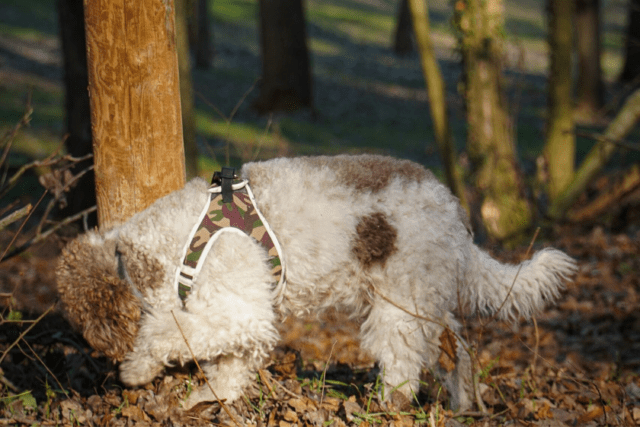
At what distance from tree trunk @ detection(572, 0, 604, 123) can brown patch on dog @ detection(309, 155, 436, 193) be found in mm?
15650

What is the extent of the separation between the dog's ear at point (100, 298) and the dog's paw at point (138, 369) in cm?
7

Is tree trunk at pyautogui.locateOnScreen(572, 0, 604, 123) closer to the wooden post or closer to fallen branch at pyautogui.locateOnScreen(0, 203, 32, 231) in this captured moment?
the wooden post

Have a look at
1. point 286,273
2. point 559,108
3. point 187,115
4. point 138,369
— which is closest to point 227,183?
point 286,273

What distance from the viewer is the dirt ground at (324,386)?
11.8 ft

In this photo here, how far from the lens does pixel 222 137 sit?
44.4 ft

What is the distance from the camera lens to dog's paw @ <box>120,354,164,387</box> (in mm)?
3549

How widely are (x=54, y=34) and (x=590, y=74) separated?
21.3 m

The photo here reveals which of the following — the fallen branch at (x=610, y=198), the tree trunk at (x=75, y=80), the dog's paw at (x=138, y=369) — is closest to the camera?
the dog's paw at (x=138, y=369)

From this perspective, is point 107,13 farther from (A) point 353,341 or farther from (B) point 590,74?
(B) point 590,74

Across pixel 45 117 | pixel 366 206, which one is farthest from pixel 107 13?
pixel 45 117

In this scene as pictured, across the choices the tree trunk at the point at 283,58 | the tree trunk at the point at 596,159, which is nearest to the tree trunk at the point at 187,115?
the tree trunk at the point at 596,159

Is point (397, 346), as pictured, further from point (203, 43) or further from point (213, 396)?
point (203, 43)

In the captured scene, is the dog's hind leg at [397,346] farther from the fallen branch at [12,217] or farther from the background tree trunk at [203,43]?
the background tree trunk at [203,43]

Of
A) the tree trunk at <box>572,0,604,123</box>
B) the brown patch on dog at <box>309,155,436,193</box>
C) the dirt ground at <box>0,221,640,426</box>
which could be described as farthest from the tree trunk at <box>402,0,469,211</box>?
the tree trunk at <box>572,0,604,123</box>
